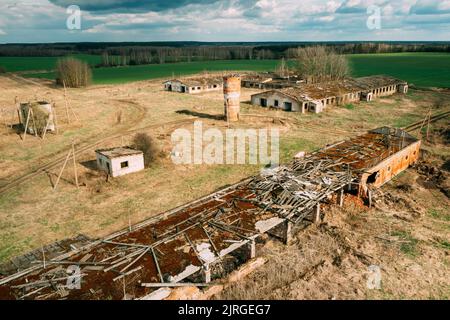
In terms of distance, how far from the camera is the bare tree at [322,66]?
68500mm

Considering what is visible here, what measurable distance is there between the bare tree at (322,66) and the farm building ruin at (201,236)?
49.0 m

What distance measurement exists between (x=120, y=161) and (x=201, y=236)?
41.4 feet

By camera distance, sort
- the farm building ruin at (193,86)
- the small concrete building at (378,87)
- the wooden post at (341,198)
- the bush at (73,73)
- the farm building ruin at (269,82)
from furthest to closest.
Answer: the bush at (73,73) → the farm building ruin at (269,82) → the farm building ruin at (193,86) → the small concrete building at (378,87) → the wooden post at (341,198)

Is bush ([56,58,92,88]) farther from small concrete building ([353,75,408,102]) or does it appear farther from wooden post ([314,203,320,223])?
wooden post ([314,203,320,223])

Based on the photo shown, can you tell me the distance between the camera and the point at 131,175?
25234 mm

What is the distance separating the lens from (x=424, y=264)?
1491cm

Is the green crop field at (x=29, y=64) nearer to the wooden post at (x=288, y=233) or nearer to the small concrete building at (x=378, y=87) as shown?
the small concrete building at (x=378, y=87)

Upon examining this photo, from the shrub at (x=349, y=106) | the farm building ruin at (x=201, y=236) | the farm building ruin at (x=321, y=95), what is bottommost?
the farm building ruin at (x=201, y=236)

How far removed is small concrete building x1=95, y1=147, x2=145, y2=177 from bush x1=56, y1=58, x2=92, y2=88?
5379 centimetres

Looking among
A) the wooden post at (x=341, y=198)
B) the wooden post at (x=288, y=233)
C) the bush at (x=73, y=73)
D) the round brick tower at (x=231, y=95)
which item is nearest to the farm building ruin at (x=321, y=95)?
the round brick tower at (x=231, y=95)

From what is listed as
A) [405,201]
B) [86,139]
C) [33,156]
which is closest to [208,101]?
[86,139]
